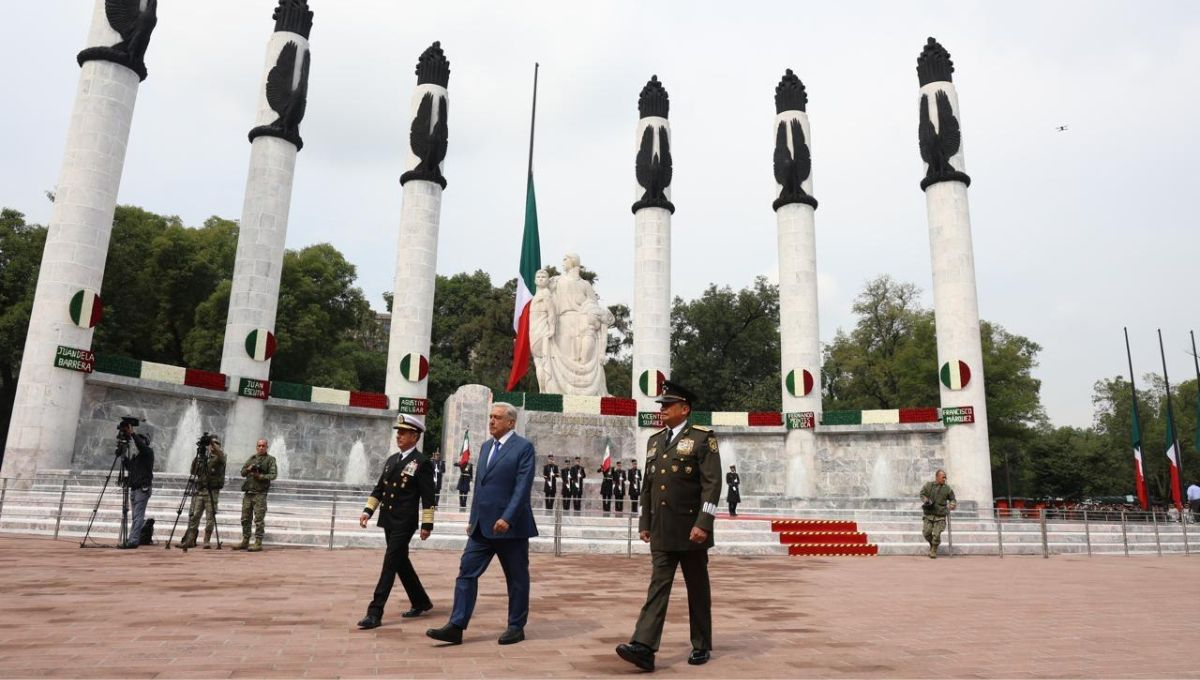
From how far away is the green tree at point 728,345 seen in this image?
50250mm

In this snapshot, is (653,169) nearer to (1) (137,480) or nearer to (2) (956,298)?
(2) (956,298)

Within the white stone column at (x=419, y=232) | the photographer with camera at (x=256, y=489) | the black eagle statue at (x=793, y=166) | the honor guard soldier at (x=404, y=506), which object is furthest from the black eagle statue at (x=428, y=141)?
the honor guard soldier at (x=404, y=506)

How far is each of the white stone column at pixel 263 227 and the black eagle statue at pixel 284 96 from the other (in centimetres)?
4

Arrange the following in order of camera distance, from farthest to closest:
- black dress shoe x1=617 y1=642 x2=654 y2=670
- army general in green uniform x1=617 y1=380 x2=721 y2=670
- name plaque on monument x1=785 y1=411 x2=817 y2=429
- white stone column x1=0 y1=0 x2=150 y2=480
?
name plaque on monument x1=785 y1=411 x2=817 y2=429
white stone column x1=0 y1=0 x2=150 y2=480
army general in green uniform x1=617 y1=380 x2=721 y2=670
black dress shoe x1=617 y1=642 x2=654 y2=670

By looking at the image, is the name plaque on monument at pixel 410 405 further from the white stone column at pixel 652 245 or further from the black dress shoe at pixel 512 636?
the black dress shoe at pixel 512 636

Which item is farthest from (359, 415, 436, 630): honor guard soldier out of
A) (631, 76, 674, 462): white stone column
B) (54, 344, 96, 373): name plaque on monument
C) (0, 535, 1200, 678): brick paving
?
(631, 76, 674, 462): white stone column

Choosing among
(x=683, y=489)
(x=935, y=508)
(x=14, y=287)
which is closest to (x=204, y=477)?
(x=683, y=489)

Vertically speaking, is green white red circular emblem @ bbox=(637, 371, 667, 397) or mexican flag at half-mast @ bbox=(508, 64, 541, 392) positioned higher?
mexican flag at half-mast @ bbox=(508, 64, 541, 392)

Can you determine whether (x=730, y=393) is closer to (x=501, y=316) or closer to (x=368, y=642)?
(x=501, y=316)

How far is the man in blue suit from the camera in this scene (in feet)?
17.3

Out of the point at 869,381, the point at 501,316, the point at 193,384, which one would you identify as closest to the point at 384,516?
the point at 193,384

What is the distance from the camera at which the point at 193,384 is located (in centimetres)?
2277

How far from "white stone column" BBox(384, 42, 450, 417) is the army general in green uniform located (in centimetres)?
2298

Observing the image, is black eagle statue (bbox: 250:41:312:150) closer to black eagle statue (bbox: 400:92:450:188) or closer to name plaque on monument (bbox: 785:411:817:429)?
black eagle statue (bbox: 400:92:450:188)
